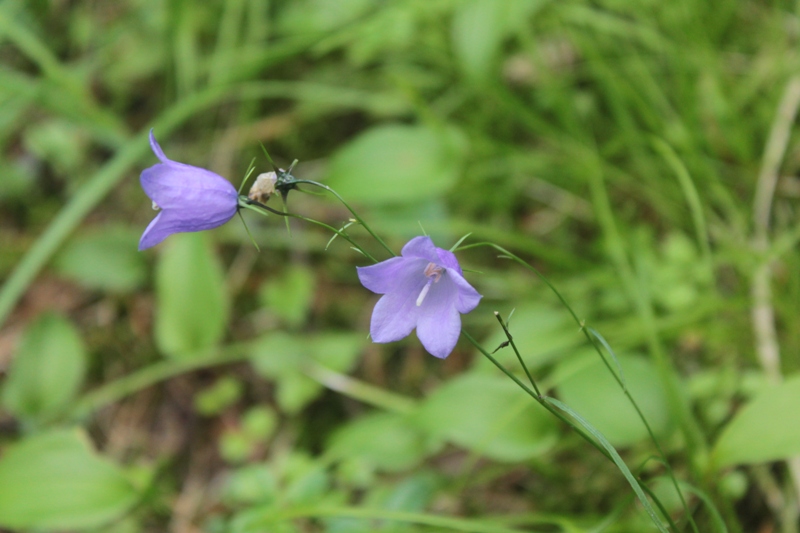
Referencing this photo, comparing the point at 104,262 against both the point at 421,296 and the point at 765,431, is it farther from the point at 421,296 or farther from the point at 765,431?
the point at 765,431

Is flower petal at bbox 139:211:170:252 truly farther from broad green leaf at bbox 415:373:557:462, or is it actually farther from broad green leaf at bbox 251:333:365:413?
broad green leaf at bbox 251:333:365:413

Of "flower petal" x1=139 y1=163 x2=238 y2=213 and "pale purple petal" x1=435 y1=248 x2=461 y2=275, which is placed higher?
"flower petal" x1=139 y1=163 x2=238 y2=213

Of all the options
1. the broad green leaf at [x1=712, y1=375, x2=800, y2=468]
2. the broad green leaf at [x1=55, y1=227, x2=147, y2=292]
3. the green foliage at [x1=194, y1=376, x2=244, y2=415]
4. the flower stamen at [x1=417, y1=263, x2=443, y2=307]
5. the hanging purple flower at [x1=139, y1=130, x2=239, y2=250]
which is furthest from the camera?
the broad green leaf at [x1=55, y1=227, x2=147, y2=292]

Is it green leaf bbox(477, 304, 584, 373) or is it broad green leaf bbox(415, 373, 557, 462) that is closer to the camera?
broad green leaf bbox(415, 373, 557, 462)

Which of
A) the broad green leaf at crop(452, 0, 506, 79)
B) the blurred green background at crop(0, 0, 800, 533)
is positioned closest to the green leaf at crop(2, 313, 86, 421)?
the blurred green background at crop(0, 0, 800, 533)

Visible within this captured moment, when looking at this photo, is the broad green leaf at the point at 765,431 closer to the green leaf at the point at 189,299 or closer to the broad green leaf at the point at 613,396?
the broad green leaf at the point at 613,396

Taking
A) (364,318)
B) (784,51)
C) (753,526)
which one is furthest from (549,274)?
(784,51)
